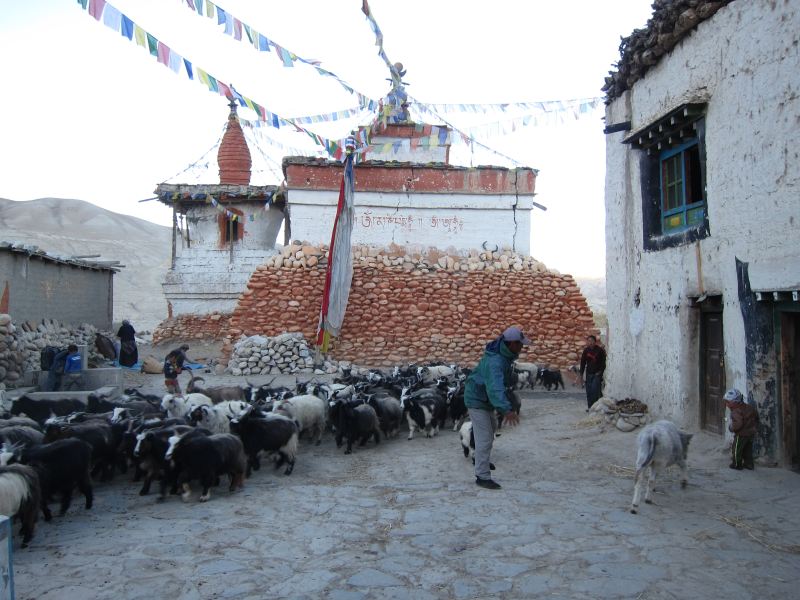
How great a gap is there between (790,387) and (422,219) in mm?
13320

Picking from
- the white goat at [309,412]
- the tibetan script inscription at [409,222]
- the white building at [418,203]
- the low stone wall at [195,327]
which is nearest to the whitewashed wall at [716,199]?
the white goat at [309,412]

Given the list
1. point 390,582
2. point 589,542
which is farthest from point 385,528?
point 589,542

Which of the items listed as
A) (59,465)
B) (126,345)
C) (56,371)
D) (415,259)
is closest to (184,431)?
(59,465)

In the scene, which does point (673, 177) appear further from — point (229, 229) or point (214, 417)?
point (229, 229)

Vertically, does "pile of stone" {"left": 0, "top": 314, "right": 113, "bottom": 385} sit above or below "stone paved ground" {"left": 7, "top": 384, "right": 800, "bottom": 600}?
above

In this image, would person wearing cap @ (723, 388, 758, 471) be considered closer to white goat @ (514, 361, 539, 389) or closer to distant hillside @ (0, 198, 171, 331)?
white goat @ (514, 361, 539, 389)

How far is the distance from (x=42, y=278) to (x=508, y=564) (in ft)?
56.0

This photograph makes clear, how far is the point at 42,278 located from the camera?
60.1 feet

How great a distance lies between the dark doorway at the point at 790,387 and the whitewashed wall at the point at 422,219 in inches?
493

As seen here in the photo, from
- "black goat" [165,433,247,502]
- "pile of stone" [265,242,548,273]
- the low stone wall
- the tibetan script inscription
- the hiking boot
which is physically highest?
the tibetan script inscription

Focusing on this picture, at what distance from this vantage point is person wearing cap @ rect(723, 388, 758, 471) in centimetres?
761

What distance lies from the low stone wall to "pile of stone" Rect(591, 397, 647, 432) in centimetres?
1612

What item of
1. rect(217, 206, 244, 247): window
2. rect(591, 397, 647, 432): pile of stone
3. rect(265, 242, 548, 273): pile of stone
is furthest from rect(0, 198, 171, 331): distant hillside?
rect(591, 397, 647, 432): pile of stone

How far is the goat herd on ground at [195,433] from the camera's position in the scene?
21.1 ft
